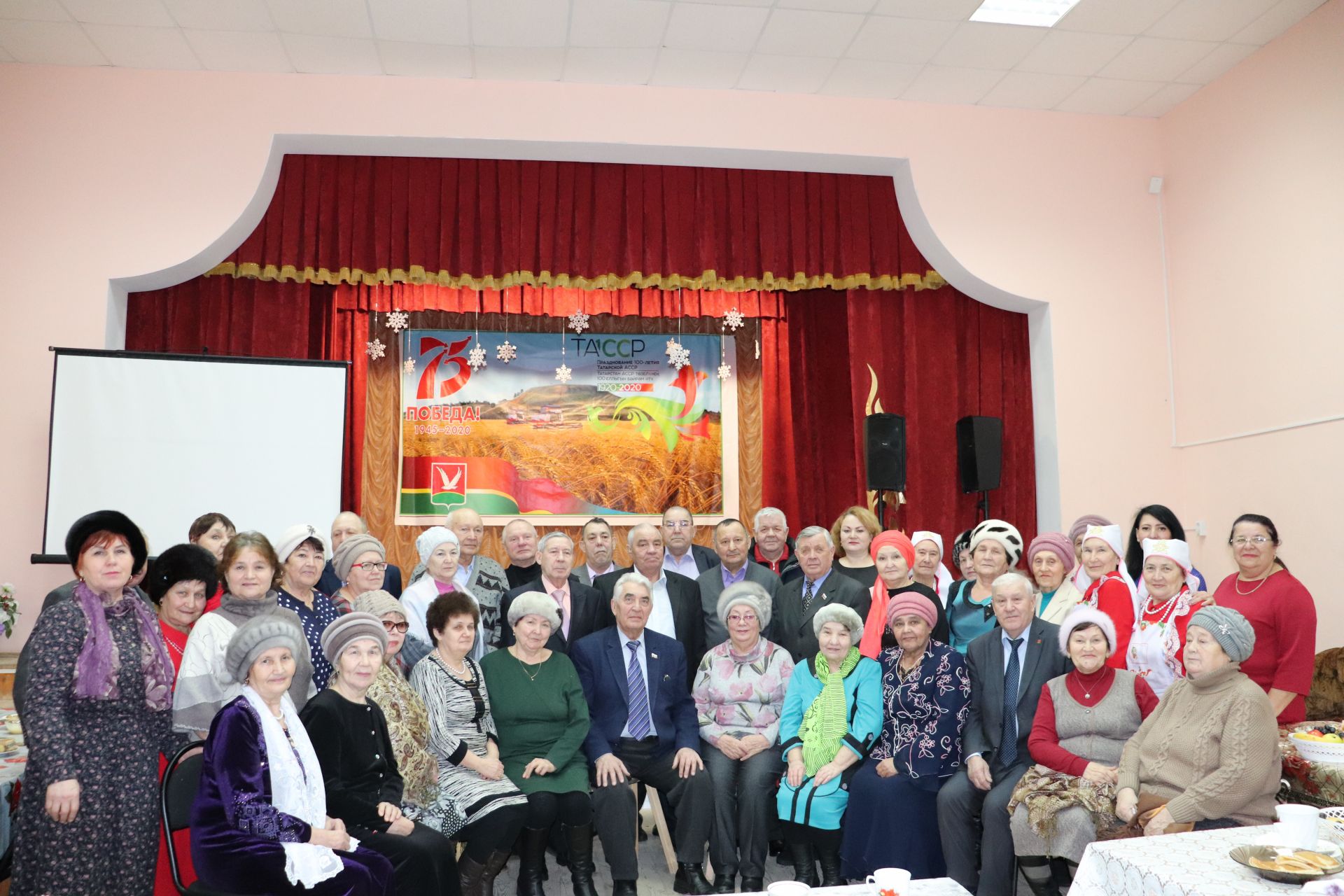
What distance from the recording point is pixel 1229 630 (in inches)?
113

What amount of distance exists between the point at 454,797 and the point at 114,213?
13.3ft

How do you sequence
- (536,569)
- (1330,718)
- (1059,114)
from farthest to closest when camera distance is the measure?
(1059,114), (536,569), (1330,718)

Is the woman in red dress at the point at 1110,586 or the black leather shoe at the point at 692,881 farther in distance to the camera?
the woman in red dress at the point at 1110,586

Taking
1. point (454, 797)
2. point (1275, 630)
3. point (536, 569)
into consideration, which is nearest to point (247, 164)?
point (536, 569)

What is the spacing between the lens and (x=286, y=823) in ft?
8.25

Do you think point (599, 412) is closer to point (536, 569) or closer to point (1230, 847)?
point (536, 569)

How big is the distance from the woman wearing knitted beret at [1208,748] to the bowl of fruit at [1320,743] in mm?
351

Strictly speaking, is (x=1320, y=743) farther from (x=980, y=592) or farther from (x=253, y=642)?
(x=253, y=642)

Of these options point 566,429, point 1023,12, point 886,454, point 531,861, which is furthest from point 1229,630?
point 566,429

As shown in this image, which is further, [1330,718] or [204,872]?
[1330,718]

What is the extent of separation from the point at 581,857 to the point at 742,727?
0.82 meters

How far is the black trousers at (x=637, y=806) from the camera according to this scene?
359 centimetres

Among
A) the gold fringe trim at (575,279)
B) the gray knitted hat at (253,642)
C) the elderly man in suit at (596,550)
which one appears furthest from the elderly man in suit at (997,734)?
the gold fringe trim at (575,279)

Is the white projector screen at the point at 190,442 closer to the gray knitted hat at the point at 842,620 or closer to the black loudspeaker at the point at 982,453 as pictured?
the gray knitted hat at the point at 842,620
